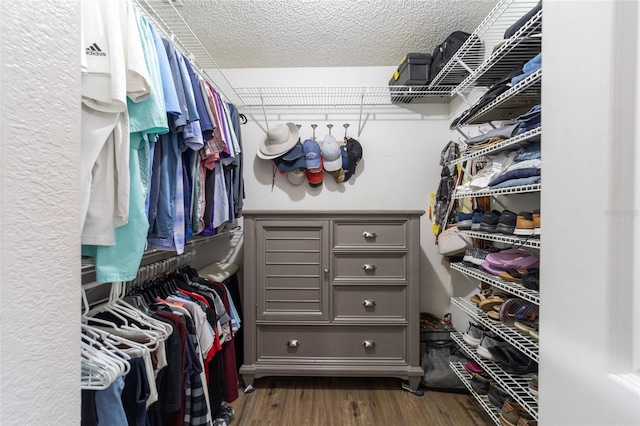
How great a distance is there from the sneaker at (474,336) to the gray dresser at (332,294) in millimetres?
332

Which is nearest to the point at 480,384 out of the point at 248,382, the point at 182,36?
the point at 248,382

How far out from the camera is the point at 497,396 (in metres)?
1.37

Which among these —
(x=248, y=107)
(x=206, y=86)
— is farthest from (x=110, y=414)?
(x=248, y=107)

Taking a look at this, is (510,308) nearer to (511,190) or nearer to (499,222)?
(499,222)

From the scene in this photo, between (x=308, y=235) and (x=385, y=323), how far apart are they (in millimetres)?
755

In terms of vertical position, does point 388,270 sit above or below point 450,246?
below

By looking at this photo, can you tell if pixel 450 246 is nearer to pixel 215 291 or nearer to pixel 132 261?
pixel 215 291

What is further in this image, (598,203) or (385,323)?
(385,323)

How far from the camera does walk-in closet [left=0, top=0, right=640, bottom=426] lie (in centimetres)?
37

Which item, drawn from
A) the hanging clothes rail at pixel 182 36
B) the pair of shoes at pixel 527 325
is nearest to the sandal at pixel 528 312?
the pair of shoes at pixel 527 325

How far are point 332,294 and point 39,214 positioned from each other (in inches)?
64.1

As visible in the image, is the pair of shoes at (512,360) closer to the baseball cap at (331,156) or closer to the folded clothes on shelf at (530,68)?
the folded clothes on shelf at (530,68)

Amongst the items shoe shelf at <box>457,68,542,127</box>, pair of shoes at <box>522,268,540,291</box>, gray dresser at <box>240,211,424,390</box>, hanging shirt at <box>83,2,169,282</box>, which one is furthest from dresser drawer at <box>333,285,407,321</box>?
hanging shirt at <box>83,2,169,282</box>

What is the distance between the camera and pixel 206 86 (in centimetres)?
151
